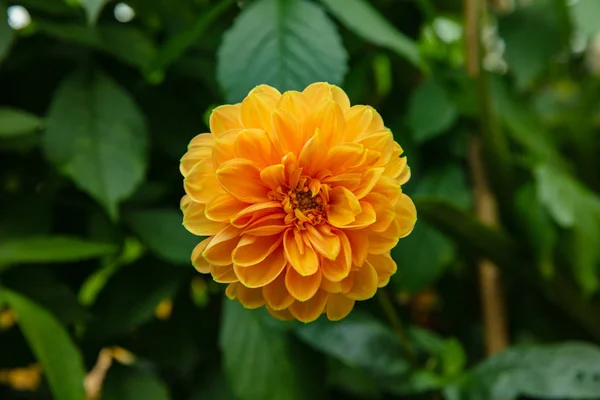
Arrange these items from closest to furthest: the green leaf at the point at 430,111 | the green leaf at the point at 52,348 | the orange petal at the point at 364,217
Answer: the orange petal at the point at 364,217 → the green leaf at the point at 52,348 → the green leaf at the point at 430,111

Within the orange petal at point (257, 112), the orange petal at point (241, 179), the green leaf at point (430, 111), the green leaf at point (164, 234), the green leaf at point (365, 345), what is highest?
the orange petal at point (257, 112)

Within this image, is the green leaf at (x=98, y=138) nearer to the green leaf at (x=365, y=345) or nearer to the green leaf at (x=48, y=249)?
the green leaf at (x=48, y=249)

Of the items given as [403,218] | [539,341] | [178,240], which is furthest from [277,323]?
[539,341]

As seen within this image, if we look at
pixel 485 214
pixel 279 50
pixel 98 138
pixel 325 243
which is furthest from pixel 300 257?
pixel 485 214

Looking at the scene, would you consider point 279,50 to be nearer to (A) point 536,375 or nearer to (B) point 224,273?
(B) point 224,273

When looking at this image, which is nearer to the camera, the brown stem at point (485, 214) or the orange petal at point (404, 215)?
the orange petal at point (404, 215)

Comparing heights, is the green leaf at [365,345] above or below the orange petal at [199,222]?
below

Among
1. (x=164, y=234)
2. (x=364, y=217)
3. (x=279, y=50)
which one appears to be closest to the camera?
(x=364, y=217)

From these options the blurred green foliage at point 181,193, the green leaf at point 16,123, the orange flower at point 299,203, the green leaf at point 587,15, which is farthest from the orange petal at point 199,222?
the green leaf at point 587,15
